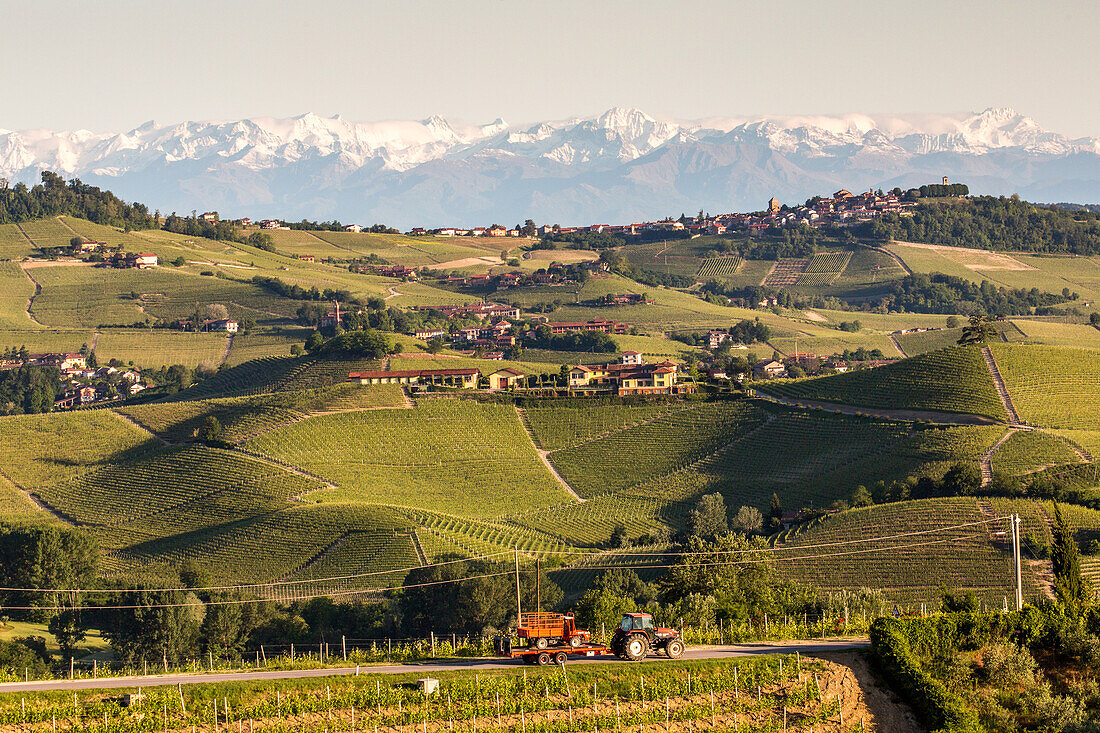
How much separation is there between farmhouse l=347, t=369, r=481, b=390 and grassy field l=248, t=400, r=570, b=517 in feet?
30.1

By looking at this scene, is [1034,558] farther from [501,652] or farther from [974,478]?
[501,652]

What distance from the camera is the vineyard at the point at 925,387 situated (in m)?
97.9

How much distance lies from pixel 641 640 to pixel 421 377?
90.4m

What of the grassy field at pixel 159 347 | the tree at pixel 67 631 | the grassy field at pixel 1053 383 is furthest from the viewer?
the grassy field at pixel 159 347

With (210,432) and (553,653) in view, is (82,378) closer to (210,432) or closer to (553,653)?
(210,432)

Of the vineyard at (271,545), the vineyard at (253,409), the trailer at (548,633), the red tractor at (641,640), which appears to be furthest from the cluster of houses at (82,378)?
the red tractor at (641,640)

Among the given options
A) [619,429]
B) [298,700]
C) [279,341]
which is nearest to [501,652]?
[298,700]

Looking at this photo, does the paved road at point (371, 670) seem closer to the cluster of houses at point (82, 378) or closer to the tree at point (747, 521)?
the tree at point (747, 521)

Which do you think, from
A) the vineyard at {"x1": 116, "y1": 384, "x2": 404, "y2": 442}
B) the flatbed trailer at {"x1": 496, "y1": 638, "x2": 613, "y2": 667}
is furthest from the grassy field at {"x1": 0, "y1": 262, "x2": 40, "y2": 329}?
the flatbed trailer at {"x1": 496, "y1": 638, "x2": 613, "y2": 667}

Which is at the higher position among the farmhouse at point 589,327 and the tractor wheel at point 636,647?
the farmhouse at point 589,327

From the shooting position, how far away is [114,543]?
89.8m

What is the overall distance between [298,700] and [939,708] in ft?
57.0

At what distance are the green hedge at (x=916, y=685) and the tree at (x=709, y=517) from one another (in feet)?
146

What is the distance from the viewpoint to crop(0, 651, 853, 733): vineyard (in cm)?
3359
